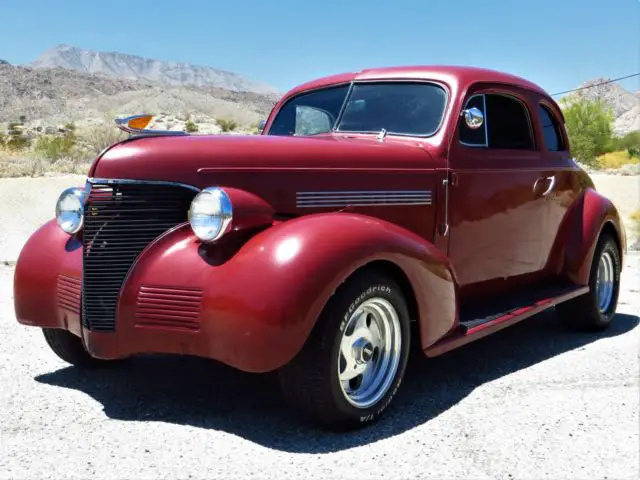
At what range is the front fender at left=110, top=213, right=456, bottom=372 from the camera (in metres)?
3.04

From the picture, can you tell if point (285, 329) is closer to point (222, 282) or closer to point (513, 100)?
point (222, 282)

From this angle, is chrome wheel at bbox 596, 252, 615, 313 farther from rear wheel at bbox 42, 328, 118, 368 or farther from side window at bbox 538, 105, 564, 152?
rear wheel at bbox 42, 328, 118, 368

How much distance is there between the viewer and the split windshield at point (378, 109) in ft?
14.8

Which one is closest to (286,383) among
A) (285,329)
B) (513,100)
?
(285,329)

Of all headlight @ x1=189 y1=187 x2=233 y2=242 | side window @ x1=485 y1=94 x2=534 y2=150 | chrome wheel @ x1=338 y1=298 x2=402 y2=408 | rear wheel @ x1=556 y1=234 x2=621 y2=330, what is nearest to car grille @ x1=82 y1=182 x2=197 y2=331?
headlight @ x1=189 y1=187 x2=233 y2=242

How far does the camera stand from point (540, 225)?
16.8ft

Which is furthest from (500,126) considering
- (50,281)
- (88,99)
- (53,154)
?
(88,99)

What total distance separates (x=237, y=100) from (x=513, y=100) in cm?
8118

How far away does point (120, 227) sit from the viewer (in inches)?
134

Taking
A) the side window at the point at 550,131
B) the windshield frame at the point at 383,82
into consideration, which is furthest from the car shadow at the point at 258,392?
the side window at the point at 550,131

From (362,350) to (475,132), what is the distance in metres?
1.85

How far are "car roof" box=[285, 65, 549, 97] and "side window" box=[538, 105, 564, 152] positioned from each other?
0.51m

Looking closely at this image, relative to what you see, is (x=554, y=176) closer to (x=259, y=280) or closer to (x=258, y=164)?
(x=258, y=164)

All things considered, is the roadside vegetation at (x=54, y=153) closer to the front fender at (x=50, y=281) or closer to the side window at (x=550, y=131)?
the side window at (x=550, y=131)
